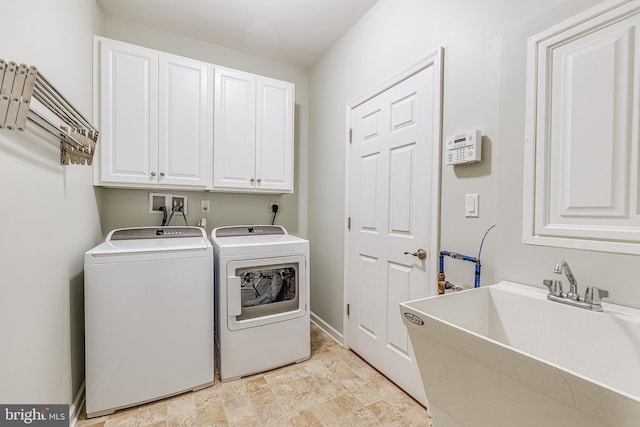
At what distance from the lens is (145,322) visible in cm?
167

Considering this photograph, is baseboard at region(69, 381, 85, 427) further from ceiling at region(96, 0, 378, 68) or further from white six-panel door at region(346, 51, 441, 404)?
ceiling at region(96, 0, 378, 68)

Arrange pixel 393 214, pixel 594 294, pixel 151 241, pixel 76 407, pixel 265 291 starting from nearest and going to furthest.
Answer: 1. pixel 594 294
2. pixel 76 407
3. pixel 393 214
4. pixel 151 241
5. pixel 265 291

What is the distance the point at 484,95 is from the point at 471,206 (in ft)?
1.77

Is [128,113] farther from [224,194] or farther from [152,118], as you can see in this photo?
[224,194]

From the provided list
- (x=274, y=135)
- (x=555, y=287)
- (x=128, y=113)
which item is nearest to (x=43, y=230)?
(x=128, y=113)

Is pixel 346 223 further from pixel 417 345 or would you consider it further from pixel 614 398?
pixel 614 398

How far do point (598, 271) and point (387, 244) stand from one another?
111 cm

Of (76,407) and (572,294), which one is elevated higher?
(572,294)

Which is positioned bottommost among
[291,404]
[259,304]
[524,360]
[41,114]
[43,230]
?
[291,404]

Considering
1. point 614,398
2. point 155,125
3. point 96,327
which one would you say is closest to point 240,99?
point 155,125

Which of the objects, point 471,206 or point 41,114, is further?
point 471,206

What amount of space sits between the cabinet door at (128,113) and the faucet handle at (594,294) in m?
2.50

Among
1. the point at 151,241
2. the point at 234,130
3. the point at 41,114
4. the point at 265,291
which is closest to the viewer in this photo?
the point at 41,114

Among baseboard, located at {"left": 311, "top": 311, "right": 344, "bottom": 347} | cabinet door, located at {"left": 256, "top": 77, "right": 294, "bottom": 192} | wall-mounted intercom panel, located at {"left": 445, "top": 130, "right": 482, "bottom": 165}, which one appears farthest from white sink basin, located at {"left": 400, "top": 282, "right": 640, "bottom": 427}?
cabinet door, located at {"left": 256, "top": 77, "right": 294, "bottom": 192}
